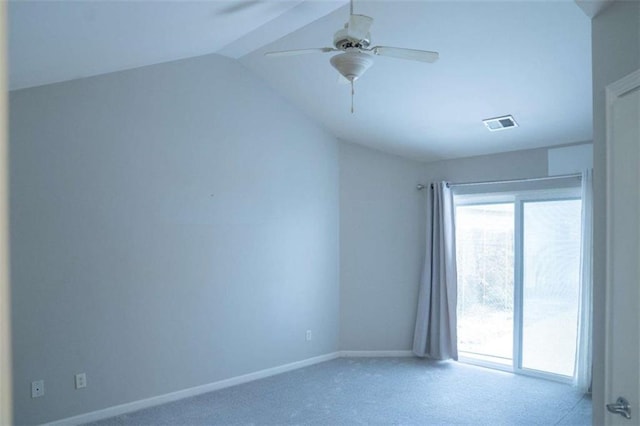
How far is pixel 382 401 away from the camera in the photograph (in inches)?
151

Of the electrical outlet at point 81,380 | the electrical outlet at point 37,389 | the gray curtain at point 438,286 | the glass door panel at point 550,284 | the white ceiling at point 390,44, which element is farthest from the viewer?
the gray curtain at point 438,286

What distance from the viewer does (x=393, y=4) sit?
2.89 m

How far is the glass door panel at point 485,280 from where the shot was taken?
4.79 meters

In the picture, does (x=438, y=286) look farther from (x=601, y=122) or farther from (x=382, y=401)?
(x=601, y=122)

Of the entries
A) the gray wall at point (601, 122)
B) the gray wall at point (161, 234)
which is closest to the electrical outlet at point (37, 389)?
the gray wall at point (161, 234)

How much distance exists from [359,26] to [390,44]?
124 centimetres

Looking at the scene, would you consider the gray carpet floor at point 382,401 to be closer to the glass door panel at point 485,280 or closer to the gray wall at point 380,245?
the glass door panel at point 485,280

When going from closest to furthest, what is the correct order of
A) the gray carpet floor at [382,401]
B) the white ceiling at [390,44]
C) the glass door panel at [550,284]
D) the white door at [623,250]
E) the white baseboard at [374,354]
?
the white door at [623,250] < the white ceiling at [390,44] < the gray carpet floor at [382,401] < the glass door panel at [550,284] < the white baseboard at [374,354]

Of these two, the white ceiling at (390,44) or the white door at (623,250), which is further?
the white ceiling at (390,44)

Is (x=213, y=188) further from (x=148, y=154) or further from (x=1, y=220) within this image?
(x=1, y=220)

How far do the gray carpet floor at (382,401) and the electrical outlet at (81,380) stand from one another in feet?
1.02

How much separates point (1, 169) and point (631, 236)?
184 cm

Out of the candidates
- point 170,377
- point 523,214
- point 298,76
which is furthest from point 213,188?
point 523,214

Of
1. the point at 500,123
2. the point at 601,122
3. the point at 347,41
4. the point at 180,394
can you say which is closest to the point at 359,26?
the point at 347,41
